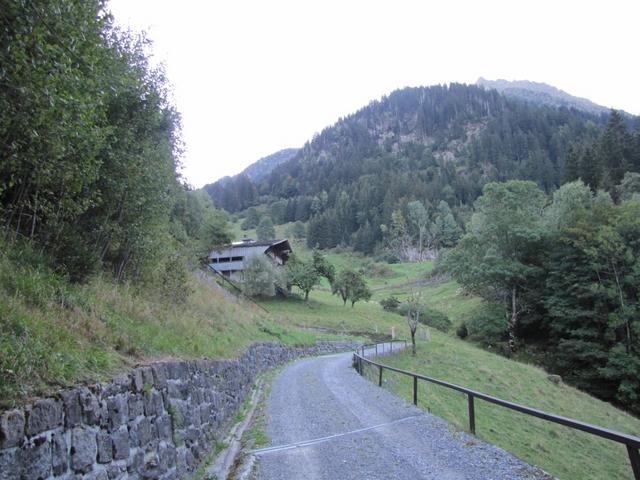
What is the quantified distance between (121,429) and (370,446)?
5.10 metres

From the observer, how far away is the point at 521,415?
54.5ft

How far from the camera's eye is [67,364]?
4.20m

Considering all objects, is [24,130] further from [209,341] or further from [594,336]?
[594,336]

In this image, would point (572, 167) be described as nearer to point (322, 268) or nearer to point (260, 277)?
point (322, 268)

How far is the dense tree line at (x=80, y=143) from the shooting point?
4.92 metres

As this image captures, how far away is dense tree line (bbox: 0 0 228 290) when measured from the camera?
16.1 ft

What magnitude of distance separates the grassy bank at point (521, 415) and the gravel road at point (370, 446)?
1.16 m

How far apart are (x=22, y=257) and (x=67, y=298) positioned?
999 millimetres

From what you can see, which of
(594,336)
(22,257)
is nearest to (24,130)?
(22,257)

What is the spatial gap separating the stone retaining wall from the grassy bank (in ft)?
18.9

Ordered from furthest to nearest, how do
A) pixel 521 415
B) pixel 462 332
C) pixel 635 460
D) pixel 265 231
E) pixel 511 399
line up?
pixel 265 231, pixel 462 332, pixel 511 399, pixel 521 415, pixel 635 460

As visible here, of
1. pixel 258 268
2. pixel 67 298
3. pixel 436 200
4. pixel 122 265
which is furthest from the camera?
pixel 436 200

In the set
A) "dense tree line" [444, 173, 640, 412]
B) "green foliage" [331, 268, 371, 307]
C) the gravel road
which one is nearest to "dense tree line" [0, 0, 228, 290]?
the gravel road

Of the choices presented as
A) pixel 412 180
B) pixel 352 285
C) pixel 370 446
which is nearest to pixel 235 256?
Result: pixel 352 285
